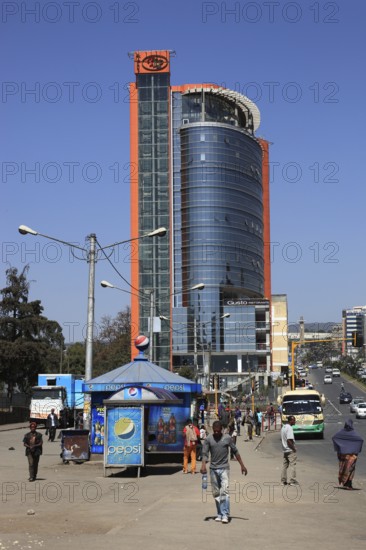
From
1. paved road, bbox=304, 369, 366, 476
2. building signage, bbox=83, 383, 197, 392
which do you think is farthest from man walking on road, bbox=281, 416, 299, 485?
building signage, bbox=83, 383, 197, 392

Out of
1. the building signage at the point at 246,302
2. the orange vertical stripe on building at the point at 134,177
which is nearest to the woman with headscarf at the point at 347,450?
the orange vertical stripe on building at the point at 134,177

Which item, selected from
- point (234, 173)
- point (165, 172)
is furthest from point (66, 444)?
point (234, 173)

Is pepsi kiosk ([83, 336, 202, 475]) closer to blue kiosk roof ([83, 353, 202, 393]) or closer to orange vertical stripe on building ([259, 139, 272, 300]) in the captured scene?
blue kiosk roof ([83, 353, 202, 393])

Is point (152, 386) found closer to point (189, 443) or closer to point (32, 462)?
point (189, 443)

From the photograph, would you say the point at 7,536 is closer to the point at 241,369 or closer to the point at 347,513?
the point at 347,513

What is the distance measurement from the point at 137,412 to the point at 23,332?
6660 cm

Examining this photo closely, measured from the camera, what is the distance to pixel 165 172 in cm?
14300

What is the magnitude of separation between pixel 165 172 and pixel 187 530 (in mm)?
132776

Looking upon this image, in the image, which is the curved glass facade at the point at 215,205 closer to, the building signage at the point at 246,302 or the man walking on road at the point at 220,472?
the building signage at the point at 246,302

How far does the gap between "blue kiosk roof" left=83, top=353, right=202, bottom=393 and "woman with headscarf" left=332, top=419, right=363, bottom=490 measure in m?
7.28

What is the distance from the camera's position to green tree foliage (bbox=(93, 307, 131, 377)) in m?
116

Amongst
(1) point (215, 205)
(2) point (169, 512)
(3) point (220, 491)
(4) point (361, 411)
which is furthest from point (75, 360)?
(3) point (220, 491)

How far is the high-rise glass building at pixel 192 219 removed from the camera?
464ft

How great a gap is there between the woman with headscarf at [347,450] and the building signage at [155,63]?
127174mm
